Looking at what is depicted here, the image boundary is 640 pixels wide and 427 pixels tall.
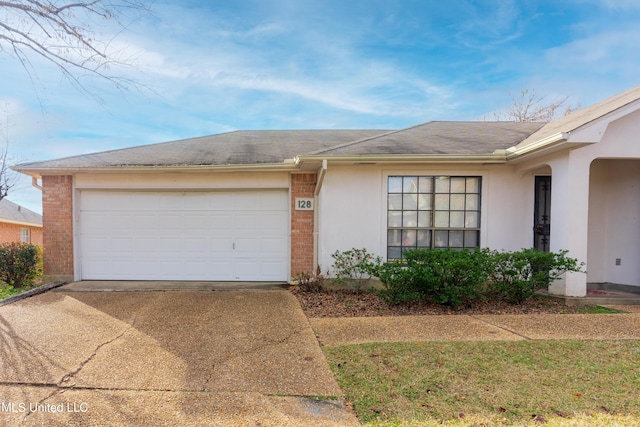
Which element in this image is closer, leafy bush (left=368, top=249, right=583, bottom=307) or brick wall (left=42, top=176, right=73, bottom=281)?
leafy bush (left=368, top=249, right=583, bottom=307)

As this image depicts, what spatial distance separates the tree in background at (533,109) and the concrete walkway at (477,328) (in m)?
19.2

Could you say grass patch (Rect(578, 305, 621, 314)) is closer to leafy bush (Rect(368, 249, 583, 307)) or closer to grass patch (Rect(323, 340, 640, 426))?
leafy bush (Rect(368, 249, 583, 307))

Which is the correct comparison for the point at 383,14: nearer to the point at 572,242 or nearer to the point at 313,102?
the point at 313,102

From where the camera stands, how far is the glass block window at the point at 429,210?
785 cm

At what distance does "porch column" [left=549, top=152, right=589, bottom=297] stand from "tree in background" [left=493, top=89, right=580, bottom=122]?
1781cm

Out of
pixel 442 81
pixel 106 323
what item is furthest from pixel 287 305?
pixel 442 81

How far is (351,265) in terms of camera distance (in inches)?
299

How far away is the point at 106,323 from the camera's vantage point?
5.46m

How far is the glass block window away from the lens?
785 cm

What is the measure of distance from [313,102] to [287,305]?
10771 mm

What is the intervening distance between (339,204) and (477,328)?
12.1 ft

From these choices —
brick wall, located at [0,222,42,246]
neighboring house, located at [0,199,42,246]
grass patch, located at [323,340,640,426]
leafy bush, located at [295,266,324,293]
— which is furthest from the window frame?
grass patch, located at [323,340,640,426]

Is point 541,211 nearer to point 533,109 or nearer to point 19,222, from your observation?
point 533,109

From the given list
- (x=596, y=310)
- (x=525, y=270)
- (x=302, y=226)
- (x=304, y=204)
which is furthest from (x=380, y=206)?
(x=596, y=310)
